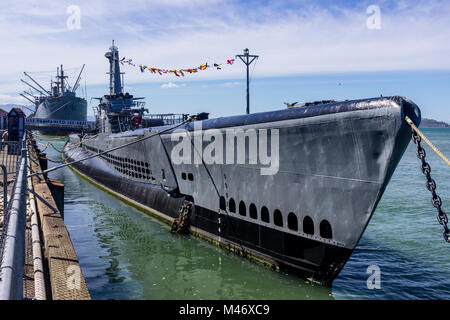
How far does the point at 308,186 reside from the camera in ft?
35.9

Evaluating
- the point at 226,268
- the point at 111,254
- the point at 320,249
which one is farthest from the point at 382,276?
the point at 111,254

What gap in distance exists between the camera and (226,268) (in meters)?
13.1

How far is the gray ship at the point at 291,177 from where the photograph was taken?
9.34 m

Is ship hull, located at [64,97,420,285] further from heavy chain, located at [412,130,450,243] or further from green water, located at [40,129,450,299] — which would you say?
heavy chain, located at [412,130,450,243]

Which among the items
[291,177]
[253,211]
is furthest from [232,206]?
[291,177]

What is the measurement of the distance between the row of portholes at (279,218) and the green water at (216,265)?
4.95 ft

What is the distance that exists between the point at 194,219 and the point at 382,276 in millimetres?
7504

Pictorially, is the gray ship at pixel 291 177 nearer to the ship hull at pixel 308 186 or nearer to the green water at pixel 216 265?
the ship hull at pixel 308 186

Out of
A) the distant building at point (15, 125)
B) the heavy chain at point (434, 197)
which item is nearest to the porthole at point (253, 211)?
the heavy chain at point (434, 197)

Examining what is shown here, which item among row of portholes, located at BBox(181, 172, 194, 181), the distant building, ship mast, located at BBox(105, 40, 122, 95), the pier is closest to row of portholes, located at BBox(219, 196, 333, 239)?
row of portholes, located at BBox(181, 172, 194, 181)

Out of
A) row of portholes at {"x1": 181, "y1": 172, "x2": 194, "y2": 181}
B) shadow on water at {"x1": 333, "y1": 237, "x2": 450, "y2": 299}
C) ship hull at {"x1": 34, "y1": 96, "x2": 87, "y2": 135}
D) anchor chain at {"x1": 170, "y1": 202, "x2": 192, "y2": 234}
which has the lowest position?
shadow on water at {"x1": 333, "y1": 237, "x2": 450, "y2": 299}

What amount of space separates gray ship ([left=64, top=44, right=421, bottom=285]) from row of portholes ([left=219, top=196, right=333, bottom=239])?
1.1 inches

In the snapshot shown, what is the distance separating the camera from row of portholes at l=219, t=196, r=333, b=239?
10.6 metres
